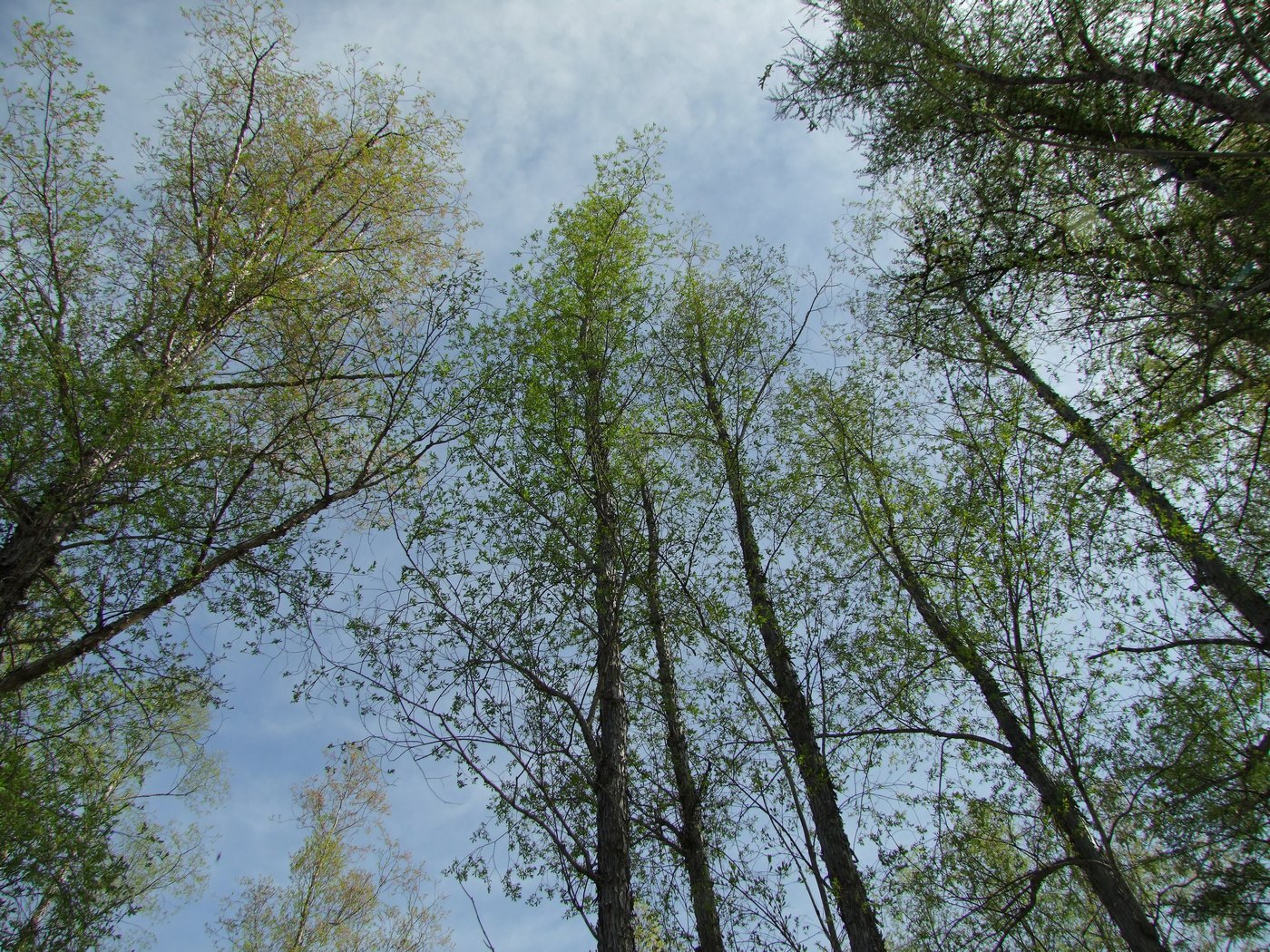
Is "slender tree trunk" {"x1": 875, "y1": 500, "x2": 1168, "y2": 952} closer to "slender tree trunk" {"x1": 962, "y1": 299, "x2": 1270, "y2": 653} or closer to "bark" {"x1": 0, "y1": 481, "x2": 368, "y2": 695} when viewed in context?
"slender tree trunk" {"x1": 962, "y1": 299, "x2": 1270, "y2": 653}

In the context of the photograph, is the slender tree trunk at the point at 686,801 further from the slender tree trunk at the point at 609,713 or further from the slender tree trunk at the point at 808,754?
the slender tree trunk at the point at 808,754

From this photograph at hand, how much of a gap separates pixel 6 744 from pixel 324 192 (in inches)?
237

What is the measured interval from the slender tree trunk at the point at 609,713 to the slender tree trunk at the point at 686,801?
0.39 metres

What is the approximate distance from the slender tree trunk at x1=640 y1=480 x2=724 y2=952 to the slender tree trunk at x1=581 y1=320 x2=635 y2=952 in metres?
0.39

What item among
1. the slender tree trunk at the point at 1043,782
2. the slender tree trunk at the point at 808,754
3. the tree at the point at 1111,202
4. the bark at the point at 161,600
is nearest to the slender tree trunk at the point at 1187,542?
the tree at the point at 1111,202

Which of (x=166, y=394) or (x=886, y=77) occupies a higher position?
(x=886, y=77)

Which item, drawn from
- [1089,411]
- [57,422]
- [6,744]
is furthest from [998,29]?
[6,744]

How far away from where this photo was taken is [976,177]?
6.02m

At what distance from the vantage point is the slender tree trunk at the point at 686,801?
A: 18.4 feet

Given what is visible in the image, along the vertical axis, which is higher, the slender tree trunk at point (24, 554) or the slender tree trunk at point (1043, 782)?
the slender tree trunk at point (24, 554)

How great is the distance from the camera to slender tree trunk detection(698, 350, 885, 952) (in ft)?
16.6

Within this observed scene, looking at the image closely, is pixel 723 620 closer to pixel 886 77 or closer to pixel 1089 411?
pixel 1089 411

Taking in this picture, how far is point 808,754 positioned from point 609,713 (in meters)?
1.79

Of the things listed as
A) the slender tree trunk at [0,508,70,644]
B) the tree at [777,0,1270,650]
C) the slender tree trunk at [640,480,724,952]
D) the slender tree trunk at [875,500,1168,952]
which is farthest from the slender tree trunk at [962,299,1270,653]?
the slender tree trunk at [0,508,70,644]
